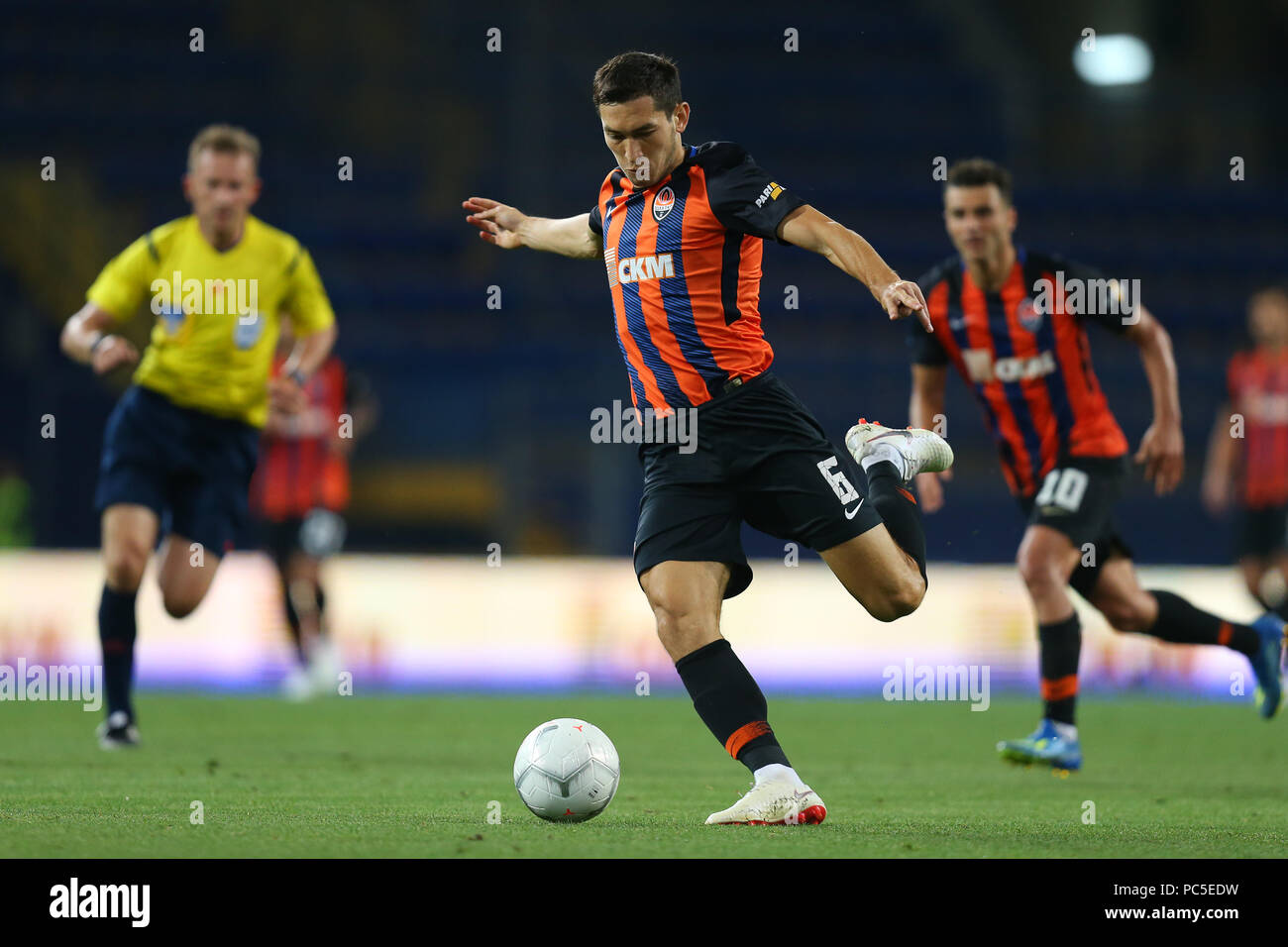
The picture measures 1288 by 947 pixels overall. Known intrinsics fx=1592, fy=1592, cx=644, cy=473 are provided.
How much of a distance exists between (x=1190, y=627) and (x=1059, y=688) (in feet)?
2.44

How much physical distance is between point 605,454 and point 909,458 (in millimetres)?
13618

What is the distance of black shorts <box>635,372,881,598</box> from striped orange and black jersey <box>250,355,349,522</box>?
24.1 feet

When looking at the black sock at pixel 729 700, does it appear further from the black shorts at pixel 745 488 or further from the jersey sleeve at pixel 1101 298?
the jersey sleeve at pixel 1101 298

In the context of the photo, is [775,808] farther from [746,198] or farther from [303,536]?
[303,536]

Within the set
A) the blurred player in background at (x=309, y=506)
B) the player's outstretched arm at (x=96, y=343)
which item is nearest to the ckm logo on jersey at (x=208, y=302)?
the player's outstretched arm at (x=96, y=343)

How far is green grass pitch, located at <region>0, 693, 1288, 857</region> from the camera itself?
12.9ft

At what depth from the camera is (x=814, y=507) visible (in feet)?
15.2

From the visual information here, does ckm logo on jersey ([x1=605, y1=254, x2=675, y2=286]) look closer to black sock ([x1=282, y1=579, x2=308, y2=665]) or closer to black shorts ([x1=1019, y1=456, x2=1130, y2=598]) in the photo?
black shorts ([x1=1019, y1=456, x2=1130, y2=598])

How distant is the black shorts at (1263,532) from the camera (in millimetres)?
12148

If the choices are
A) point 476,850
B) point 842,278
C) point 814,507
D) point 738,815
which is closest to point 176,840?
point 476,850

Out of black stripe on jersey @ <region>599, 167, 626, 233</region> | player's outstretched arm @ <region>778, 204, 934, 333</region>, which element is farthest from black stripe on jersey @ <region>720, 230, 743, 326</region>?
black stripe on jersey @ <region>599, 167, 626, 233</region>

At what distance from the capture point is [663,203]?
15.4 feet

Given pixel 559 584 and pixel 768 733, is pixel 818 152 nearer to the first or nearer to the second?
pixel 559 584

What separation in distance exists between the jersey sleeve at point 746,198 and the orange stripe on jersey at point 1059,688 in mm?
2841
